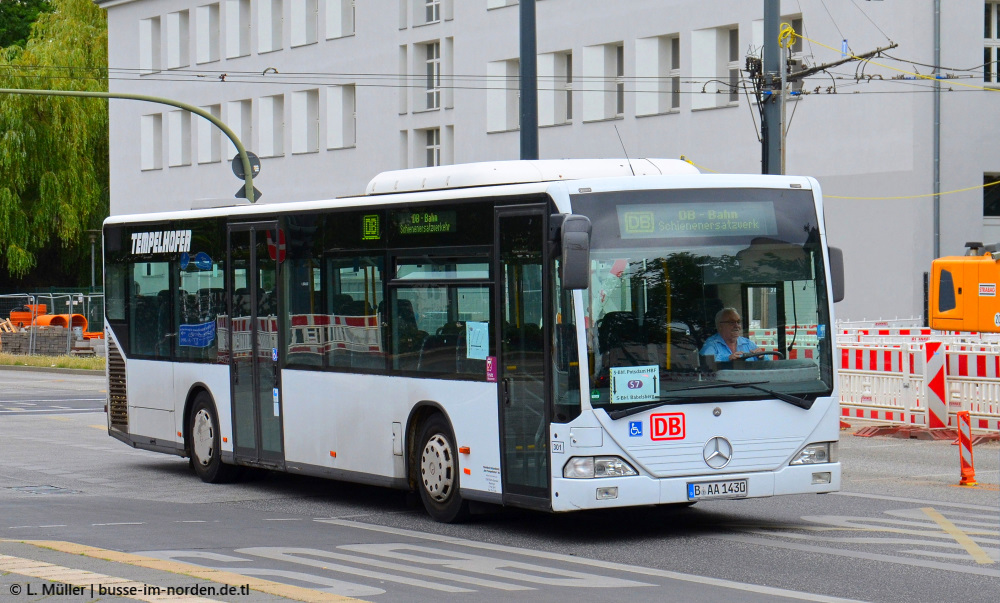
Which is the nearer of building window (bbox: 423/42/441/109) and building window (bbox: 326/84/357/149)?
building window (bbox: 423/42/441/109)

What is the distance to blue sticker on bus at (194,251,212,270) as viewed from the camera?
1559 centimetres

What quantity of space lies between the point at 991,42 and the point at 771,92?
15.5m

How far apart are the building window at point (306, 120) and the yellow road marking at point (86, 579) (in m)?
44.9

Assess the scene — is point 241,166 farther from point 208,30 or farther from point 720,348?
point 208,30

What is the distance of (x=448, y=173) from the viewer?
12359 millimetres

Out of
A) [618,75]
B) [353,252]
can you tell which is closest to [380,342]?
[353,252]

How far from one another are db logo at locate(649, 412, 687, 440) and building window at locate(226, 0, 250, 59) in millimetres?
47737

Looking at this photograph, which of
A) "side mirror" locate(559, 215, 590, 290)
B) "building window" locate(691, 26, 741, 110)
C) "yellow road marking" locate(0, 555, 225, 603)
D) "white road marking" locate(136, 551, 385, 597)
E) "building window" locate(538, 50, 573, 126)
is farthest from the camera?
"building window" locate(538, 50, 573, 126)

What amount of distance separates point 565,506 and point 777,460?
A: 5.28 feet

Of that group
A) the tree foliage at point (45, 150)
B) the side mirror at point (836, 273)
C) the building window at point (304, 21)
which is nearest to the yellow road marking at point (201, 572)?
the side mirror at point (836, 273)

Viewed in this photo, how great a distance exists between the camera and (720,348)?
1091 cm

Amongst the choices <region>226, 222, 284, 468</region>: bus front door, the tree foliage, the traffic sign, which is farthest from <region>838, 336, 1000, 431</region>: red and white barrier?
the tree foliage

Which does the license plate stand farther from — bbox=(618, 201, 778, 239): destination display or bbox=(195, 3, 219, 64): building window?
bbox=(195, 3, 219, 64): building window

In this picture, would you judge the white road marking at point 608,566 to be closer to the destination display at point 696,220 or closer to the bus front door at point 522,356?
the bus front door at point 522,356
